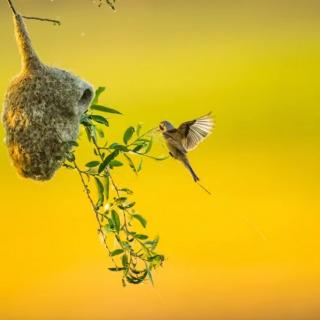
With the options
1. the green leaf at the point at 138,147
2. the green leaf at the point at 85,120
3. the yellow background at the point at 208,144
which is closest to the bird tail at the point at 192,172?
the green leaf at the point at 138,147

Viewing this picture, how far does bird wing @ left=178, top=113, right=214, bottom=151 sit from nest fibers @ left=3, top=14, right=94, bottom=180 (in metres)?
0.26

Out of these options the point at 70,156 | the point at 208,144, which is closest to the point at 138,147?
the point at 70,156

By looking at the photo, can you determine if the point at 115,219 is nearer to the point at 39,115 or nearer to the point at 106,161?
the point at 106,161

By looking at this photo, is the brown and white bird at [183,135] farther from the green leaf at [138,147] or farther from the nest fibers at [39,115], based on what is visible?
the nest fibers at [39,115]

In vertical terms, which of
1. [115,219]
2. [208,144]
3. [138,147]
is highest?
[208,144]

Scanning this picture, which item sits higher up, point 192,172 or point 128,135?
point 128,135

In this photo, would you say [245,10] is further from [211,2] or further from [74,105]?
[74,105]

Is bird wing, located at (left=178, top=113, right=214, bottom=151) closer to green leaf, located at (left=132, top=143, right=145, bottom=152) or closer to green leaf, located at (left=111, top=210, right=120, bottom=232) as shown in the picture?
green leaf, located at (left=132, top=143, right=145, bottom=152)

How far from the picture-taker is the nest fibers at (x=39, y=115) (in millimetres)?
2088

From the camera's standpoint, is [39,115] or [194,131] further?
[194,131]

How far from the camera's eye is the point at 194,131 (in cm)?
226

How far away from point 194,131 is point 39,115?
1.25 ft

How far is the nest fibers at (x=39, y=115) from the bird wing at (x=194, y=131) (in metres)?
0.26

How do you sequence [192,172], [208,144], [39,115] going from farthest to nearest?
1. [208,144]
2. [192,172]
3. [39,115]
